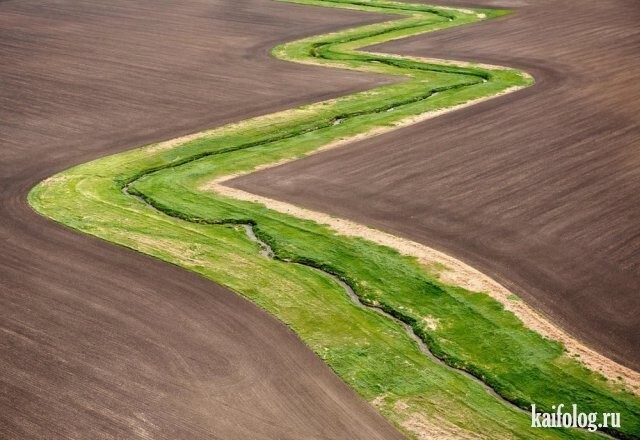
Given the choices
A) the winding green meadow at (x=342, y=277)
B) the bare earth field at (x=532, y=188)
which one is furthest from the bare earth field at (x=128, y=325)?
the bare earth field at (x=532, y=188)

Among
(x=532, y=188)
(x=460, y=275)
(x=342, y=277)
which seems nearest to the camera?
(x=460, y=275)

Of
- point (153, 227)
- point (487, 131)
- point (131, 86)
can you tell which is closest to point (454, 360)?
point (153, 227)

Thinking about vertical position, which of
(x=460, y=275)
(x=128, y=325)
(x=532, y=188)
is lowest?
(x=128, y=325)

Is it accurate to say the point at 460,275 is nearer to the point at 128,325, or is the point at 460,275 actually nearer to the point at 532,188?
the point at 532,188

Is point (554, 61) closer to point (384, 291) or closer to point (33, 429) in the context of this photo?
point (384, 291)

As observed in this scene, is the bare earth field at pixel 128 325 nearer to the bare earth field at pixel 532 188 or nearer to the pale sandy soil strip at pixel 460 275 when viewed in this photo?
the pale sandy soil strip at pixel 460 275

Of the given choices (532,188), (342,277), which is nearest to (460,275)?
(342,277)
